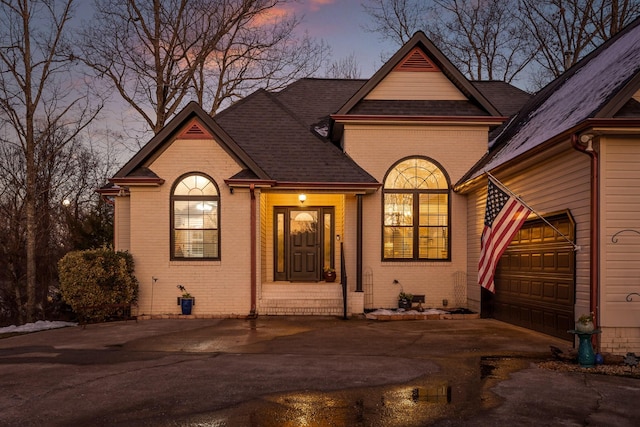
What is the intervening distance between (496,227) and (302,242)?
7739mm

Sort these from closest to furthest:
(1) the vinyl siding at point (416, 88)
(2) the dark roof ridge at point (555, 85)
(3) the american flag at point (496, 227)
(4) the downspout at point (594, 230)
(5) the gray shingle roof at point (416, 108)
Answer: (4) the downspout at point (594, 230) → (3) the american flag at point (496, 227) → (2) the dark roof ridge at point (555, 85) → (5) the gray shingle roof at point (416, 108) → (1) the vinyl siding at point (416, 88)

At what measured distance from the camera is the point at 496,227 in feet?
30.7

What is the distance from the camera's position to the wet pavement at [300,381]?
5.47 m

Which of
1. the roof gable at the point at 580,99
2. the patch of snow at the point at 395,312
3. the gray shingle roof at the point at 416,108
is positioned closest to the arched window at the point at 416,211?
the roof gable at the point at 580,99

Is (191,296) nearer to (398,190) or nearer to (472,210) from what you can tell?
(398,190)

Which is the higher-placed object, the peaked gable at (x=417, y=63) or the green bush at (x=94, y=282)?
the peaked gable at (x=417, y=63)

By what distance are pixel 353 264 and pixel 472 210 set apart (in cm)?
343

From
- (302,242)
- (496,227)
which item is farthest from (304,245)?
(496,227)

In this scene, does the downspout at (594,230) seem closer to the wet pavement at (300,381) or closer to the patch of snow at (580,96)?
the patch of snow at (580,96)

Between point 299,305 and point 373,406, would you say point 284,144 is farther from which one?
point 373,406

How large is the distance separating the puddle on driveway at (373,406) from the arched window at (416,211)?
7.64m

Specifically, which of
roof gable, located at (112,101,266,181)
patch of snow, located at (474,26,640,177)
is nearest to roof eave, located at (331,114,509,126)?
patch of snow, located at (474,26,640,177)

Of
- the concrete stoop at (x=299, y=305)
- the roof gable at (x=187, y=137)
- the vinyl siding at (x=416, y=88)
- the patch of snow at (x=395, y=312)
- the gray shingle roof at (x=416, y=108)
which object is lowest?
the patch of snow at (x=395, y=312)

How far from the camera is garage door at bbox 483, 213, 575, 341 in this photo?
31.4 feet
